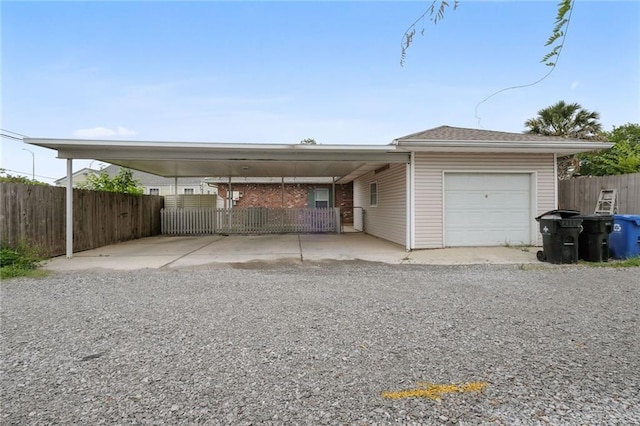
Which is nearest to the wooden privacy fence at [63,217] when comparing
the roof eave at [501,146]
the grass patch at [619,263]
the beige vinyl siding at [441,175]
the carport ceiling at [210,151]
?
the carport ceiling at [210,151]

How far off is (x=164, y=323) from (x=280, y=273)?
318 centimetres

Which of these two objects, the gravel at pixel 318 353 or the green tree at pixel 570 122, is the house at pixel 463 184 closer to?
the gravel at pixel 318 353

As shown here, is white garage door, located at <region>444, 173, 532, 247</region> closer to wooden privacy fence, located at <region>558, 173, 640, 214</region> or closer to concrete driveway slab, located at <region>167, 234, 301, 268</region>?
wooden privacy fence, located at <region>558, 173, 640, 214</region>

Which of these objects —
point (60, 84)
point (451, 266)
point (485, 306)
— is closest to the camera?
point (485, 306)

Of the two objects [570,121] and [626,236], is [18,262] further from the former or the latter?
[570,121]

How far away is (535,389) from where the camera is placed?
2.40 m

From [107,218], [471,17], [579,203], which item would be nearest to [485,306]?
[471,17]

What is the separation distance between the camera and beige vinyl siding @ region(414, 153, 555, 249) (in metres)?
9.66

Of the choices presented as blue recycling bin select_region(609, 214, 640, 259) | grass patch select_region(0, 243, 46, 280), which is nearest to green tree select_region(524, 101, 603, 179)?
blue recycling bin select_region(609, 214, 640, 259)

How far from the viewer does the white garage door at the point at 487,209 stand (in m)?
9.82

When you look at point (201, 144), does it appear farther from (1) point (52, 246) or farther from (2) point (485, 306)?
(2) point (485, 306)

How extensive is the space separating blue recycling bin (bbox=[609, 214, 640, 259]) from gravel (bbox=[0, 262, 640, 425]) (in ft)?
8.30

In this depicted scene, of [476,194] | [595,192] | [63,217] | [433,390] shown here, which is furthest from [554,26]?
[595,192]

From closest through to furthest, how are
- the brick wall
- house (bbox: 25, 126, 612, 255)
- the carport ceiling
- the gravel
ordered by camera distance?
1. the gravel
2. the carport ceiling
3. house (bbox: 25, 126, 612, 255)
4. the brick wall
